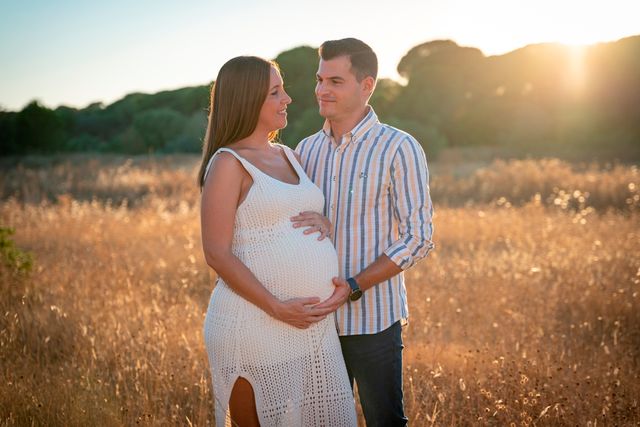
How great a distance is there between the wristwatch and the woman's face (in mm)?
791

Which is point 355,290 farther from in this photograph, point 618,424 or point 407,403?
point 618,424

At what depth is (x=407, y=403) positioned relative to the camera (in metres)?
3.74

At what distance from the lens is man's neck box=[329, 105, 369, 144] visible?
2848 millimetres

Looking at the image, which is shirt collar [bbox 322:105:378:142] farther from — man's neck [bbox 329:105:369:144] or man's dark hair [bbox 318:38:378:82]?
man's dark hair [bbox 318:38:378:82]

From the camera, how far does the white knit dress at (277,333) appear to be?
2395mm

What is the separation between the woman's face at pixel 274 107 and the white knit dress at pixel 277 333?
0.30 m

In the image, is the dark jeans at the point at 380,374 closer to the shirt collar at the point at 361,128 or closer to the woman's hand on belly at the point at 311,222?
the woman's hand on belly at the point at 311,222

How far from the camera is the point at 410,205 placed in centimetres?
263

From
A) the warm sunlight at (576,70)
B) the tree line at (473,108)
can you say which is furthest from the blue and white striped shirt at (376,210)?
the warm sunlight at (576,70)

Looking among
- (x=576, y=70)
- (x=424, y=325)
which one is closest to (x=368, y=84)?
(x=424, y=325)

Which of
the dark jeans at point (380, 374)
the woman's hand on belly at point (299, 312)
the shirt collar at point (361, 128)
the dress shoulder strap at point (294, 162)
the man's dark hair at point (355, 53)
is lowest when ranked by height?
the dark jeans at point (380, 374)

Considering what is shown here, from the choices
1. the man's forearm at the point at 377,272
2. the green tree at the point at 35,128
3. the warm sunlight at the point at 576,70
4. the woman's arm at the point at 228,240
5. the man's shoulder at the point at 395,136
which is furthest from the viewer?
the green tree at the point at 35,128

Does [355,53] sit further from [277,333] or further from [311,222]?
[277,333]

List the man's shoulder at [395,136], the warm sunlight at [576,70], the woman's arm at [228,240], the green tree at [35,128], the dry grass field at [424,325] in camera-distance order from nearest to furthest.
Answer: the woman's arm at [228,240] < the man's shoulder at [395,136] < the dry grass field at [424,325] < the warm sunlight at [576,70] < the green tree at [35,128]
